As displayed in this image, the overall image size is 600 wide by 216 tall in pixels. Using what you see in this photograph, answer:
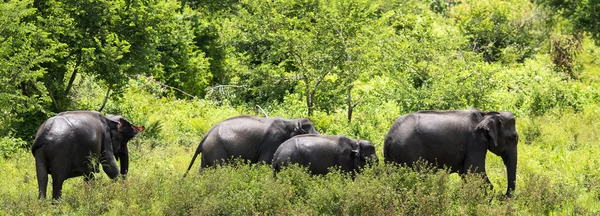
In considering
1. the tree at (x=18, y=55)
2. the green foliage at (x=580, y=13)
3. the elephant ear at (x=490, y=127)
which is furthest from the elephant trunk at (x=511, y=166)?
the green foliage at (x=580, y=13)

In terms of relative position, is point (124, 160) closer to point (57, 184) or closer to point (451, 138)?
point (57, 184)

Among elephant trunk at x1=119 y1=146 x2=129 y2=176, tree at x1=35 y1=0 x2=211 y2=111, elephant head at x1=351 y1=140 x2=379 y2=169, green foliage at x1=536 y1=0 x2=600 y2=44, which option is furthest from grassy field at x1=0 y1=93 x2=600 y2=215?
green foliage at x1=536 y1=0 x2=600 y2=44

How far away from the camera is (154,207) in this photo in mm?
11789

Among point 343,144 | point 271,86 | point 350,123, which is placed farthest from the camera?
point 271,86

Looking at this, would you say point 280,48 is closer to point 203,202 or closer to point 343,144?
point 343,144

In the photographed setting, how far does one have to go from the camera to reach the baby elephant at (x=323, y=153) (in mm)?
12555

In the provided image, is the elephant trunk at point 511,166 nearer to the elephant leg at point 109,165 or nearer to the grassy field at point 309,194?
the grassy field at point 309,194

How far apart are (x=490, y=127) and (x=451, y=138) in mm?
587

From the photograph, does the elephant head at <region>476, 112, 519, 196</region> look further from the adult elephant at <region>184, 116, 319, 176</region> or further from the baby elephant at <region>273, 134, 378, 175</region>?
the adult elephant at <region>184, 116, 319, 176</region>

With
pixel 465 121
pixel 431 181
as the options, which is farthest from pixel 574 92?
pixel 431 181

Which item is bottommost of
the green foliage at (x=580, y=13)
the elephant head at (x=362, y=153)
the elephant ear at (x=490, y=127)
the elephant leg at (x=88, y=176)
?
the green foliage at (x=580, y=13)

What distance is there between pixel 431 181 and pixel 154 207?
3698 mm

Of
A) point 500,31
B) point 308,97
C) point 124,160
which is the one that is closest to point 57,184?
point 124,160

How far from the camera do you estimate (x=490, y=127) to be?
1283cm
